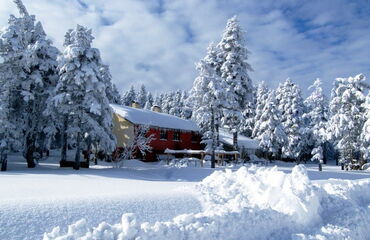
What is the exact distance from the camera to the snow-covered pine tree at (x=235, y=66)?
32656 mm

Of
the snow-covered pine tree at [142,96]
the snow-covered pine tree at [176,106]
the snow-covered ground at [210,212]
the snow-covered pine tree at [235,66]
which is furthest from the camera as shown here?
the snow-covered pine tree at [142,96]

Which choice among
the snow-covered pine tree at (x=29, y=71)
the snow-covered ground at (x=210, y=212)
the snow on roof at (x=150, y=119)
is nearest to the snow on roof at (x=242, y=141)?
the snow on roof at (x=150, y=119)

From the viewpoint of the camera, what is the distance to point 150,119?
118 ft

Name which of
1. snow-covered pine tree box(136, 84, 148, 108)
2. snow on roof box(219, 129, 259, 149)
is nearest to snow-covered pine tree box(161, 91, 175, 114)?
snow-covered pine tree box(136, 84, 148, 108)

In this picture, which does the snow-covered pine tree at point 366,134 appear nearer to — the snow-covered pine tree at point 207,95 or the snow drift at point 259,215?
the snow-covered pine tree at point 207,95

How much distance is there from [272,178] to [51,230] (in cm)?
655

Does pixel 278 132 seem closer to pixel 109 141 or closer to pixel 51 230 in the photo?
pixel 109 141

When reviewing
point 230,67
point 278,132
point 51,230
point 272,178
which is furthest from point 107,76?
point 51,230

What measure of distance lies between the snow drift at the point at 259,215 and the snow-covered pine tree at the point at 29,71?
665 inches

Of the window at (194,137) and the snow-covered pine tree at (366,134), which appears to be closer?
the snow-covered pine tree at (366,134)

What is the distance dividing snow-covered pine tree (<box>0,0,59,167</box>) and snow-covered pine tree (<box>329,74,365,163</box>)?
26.9 meters

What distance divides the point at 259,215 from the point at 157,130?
95.9ft

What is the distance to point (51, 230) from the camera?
614 cm

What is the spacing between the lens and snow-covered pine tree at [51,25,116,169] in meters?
22.3
